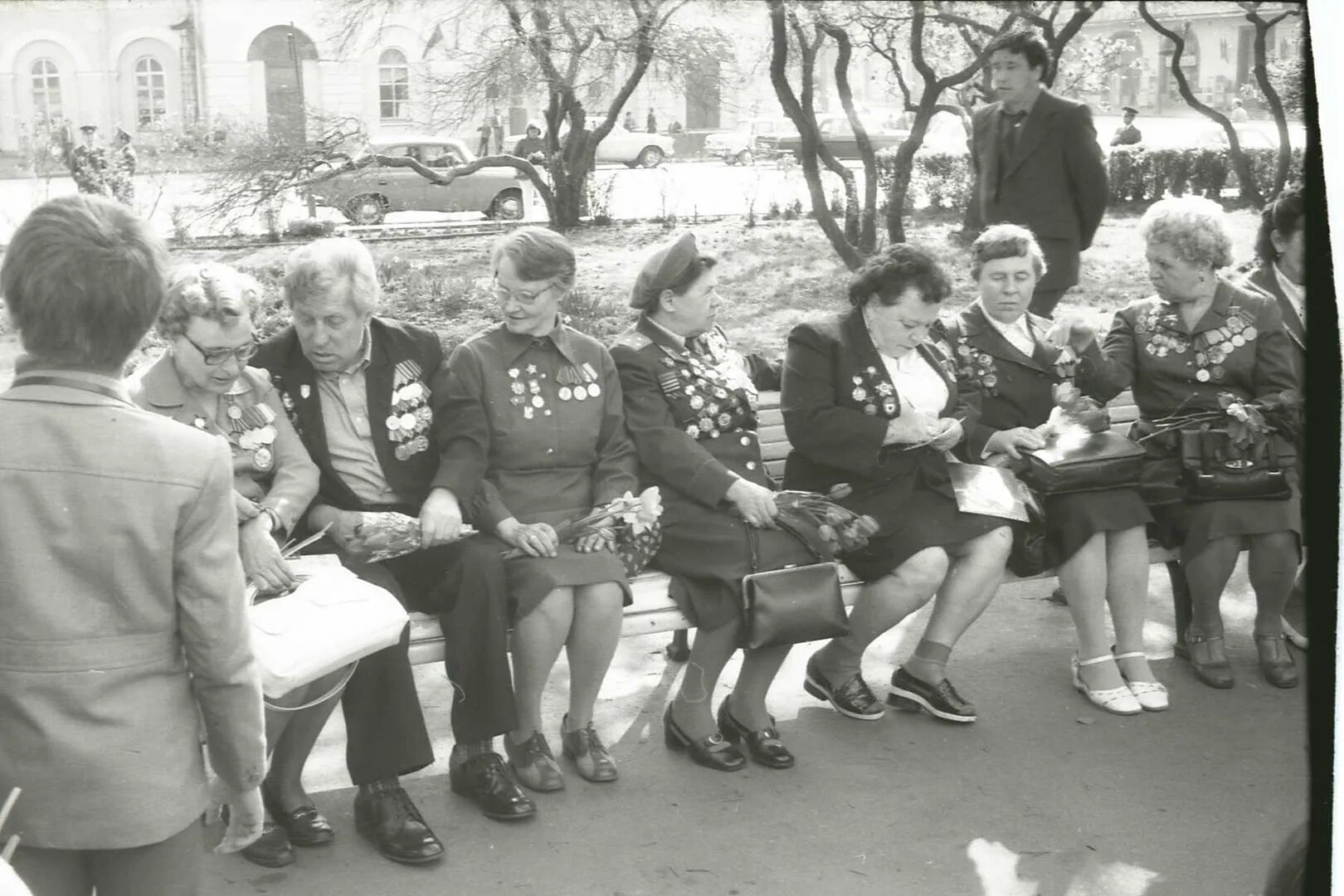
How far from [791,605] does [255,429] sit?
4.70ft

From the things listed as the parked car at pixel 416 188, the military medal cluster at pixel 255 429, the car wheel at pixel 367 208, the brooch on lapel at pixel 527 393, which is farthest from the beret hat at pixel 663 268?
the car wheel at pixel 367 208

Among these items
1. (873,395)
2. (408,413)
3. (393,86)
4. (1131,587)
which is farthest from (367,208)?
(1131,587)

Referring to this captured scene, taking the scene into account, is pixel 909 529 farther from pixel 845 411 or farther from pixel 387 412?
pixel 387 412

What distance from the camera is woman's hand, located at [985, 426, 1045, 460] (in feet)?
15.1

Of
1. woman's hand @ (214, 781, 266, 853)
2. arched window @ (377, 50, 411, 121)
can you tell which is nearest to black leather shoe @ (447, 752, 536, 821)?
woman's hand @ (214, 781, 266, 853)

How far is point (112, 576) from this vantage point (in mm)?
2201

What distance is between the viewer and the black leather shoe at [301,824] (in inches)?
139

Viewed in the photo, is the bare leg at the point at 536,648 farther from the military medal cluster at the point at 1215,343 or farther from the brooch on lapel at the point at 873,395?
the military medal cluster at the point at 1215,343

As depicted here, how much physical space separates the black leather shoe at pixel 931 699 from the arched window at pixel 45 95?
4.44 meters

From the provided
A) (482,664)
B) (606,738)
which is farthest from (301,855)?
(606,738)

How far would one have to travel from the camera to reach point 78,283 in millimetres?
2172

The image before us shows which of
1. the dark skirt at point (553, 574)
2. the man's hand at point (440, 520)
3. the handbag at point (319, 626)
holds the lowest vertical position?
the dark skirt at point (553, 574)

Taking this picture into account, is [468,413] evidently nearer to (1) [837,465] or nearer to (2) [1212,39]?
(1) [837,465]

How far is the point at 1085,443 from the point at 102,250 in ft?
10.5
